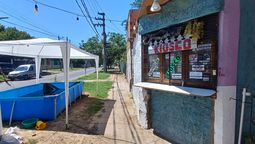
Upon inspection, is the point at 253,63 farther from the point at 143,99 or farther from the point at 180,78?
the point at 143,99

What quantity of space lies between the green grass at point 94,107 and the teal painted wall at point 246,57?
659 centimetres

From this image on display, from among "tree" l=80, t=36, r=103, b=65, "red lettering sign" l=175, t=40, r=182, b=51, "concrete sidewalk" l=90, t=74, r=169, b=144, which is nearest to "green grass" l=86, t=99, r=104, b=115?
"concrete sidewalk" l=90, t=74, r=169, b=144

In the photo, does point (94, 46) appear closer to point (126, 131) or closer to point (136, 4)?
point (136, 4)

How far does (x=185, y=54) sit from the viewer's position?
5664mm

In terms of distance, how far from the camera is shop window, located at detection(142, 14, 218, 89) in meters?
4.88

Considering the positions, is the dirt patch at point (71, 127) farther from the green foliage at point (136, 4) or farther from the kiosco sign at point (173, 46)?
the green foliage at point (136, 4)

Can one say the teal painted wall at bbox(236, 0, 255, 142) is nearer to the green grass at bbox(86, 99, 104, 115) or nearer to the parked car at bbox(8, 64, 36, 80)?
the green grass at bbox(86, 99, 104, 115)

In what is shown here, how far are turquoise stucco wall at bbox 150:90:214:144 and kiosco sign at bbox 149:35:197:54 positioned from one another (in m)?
1.13

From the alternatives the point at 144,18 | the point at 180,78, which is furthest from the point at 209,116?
the point at 144,18

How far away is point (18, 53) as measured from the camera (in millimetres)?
13062

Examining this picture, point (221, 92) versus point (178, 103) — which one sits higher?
point (221, 92)

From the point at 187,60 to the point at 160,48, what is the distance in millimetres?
1267

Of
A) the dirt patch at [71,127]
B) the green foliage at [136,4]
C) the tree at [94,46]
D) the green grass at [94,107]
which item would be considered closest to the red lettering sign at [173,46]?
the dirt patch at [71,127]

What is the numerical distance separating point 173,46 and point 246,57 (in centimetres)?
182
